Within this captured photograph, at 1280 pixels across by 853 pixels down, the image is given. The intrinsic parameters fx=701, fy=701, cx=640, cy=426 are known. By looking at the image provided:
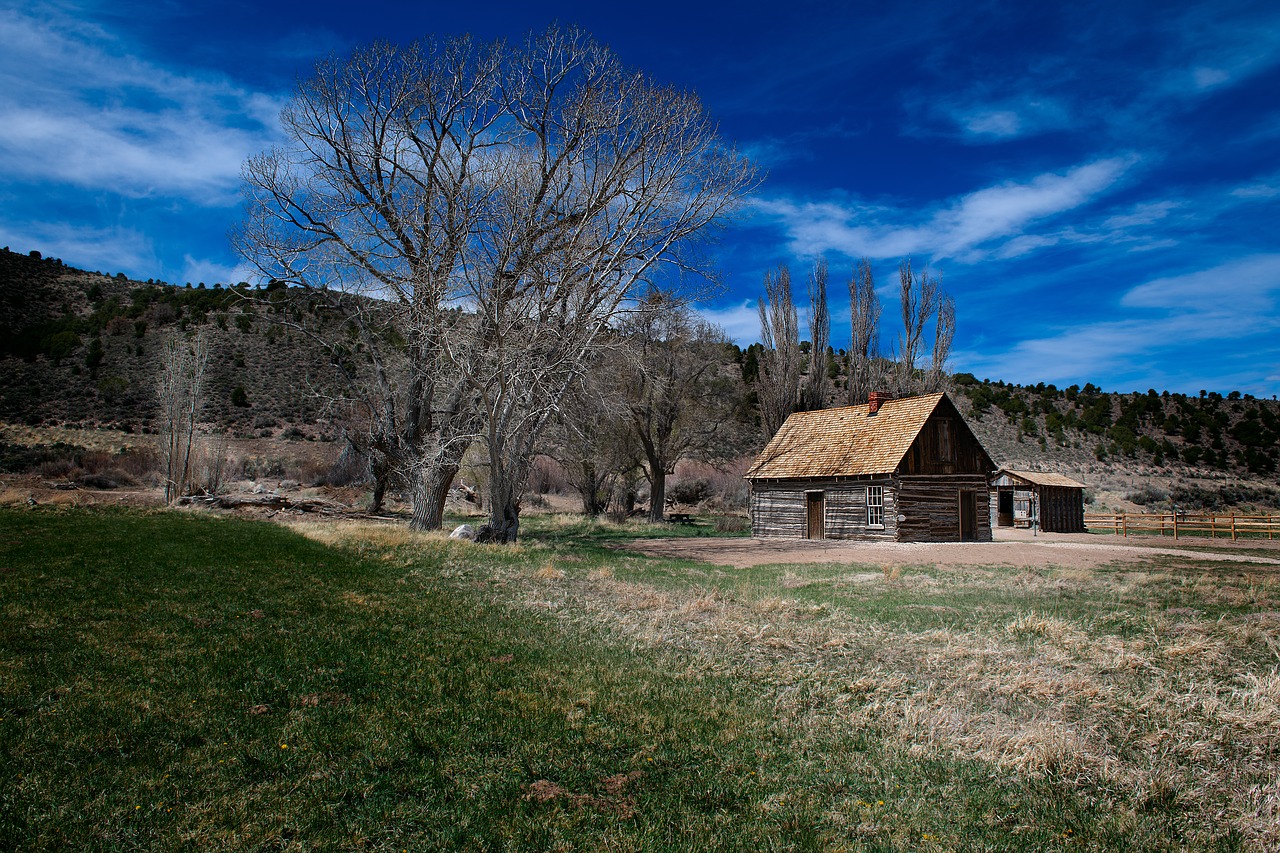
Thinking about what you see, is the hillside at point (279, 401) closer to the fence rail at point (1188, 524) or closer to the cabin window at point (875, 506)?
the fence rail at point (1188, 524)

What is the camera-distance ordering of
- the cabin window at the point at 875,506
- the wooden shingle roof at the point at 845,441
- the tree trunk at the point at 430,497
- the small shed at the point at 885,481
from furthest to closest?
the wooden shingle roof at the point at 845,441, the cabin window at the point at 875,506, the small shed at the point at 885,481, the tree trunk at the point at 430,497

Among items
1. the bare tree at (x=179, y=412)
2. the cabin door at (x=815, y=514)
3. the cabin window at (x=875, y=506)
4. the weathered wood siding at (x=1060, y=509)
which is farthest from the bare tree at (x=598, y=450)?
the weathered wood siding at (x=1060, y=509)

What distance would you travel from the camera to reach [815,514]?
28031mm

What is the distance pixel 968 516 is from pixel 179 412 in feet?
103

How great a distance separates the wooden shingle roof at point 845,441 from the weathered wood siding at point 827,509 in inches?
21.8

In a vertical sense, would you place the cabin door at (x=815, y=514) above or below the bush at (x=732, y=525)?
above

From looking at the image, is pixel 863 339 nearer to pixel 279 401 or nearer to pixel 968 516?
pixel 968 516

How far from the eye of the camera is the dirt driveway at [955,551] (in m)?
18.8

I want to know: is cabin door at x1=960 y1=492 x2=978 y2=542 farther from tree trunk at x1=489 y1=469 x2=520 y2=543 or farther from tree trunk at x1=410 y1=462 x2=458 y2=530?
tree trunk at x1=410 y1=462 x2=458 y2=530

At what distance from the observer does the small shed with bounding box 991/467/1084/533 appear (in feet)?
112

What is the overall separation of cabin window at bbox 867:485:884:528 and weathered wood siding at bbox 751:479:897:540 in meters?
0.14

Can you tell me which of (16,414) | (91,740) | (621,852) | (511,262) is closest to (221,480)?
(511,262)

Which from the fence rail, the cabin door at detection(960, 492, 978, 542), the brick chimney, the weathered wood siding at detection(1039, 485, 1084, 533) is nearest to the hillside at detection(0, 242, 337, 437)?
the brick chimney

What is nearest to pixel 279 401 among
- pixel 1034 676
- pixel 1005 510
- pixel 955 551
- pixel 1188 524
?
pixel 955 551
